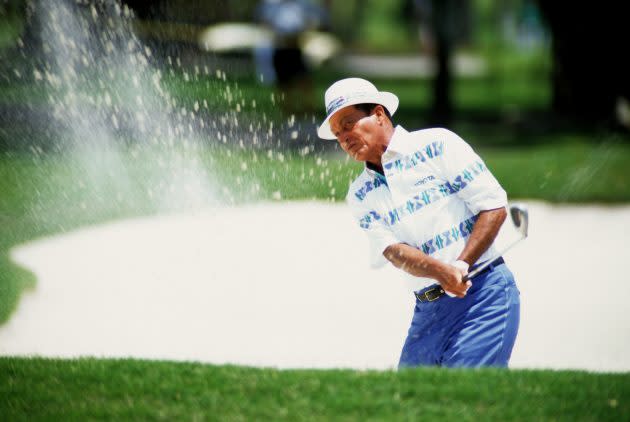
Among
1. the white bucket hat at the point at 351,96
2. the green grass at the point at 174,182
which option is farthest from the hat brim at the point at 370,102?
the green grass at the point at 174,182

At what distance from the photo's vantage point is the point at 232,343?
639 cm

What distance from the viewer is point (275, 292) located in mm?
7664

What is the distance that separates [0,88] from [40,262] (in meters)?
11.7

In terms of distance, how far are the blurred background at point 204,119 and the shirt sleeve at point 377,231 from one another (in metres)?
3.86

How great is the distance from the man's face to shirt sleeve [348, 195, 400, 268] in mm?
235

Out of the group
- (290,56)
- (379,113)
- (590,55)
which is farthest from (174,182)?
(590,55)

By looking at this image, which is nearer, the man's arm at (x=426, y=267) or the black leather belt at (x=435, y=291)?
the man's arm at (x=426, y=267)

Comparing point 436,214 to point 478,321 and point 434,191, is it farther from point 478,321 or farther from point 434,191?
point 478,321

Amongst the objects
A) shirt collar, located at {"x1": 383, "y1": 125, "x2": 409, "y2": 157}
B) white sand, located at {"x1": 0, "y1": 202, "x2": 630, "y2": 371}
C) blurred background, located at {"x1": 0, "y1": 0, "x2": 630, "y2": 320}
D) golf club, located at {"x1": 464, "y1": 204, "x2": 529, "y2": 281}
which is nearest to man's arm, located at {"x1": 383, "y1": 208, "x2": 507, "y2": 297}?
golf club, located at {"x1": 464, "y1": 204, "x2": 529, "y2": 281}

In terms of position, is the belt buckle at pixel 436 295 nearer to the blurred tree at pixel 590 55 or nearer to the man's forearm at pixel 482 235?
the man's forearm at pixel 482 235

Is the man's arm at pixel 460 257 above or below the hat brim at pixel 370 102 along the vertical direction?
below

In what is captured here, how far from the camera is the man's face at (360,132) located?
3.90 meters

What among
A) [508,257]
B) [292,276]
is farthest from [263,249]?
[508,257]

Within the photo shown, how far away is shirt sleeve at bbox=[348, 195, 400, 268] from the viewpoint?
12.9 feet
